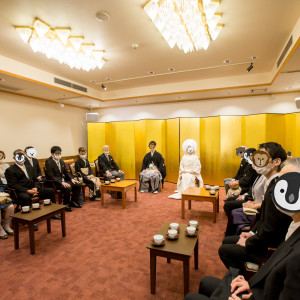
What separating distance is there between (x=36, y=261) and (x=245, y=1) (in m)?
4.23

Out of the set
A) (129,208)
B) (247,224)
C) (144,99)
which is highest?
(144,99)

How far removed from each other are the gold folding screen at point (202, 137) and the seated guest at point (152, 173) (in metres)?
0.94

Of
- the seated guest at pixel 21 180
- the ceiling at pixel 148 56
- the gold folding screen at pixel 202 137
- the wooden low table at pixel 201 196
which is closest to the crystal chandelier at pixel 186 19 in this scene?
the ceiling at pixel 148 56

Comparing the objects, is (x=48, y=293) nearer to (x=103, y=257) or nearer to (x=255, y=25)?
(x=103, y=257)

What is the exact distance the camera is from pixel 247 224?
96.6 inches

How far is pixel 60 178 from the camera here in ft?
15.0

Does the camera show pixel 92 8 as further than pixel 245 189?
No

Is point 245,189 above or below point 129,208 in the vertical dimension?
above

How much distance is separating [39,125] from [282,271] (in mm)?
6952

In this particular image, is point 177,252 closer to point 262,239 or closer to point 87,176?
point 262,239

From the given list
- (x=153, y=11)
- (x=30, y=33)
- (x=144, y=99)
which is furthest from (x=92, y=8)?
(x=144, y=99)

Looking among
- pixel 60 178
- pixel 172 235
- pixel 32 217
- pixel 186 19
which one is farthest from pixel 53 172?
pixel 186 19

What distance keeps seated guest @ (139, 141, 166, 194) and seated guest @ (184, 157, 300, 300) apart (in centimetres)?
444

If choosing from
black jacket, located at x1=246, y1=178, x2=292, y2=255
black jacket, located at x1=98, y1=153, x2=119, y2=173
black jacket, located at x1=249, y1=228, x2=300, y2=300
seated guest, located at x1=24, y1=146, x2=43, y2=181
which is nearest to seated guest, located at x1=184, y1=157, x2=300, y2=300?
black jacket, located at x1=249, y1=228, x2=300, y2=300
